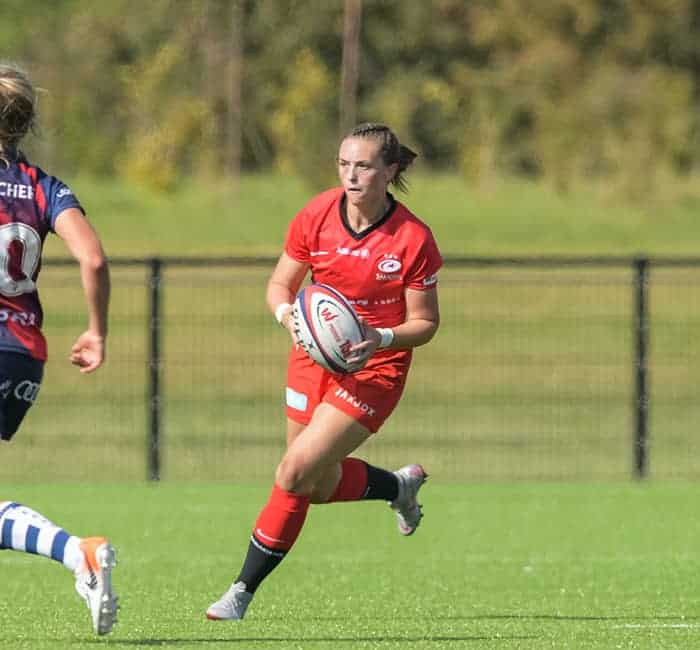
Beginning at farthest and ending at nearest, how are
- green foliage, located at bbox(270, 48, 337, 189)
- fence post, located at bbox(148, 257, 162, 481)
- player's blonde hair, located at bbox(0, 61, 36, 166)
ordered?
green foliage, located at bbox(270, 48, 337, 189)
fence post, located at bbox(148, 257, 162, 481)
player's blonde hair, located at bbox(0, 61, 36, 166)

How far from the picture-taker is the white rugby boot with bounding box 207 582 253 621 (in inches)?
286

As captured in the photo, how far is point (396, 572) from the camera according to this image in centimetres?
927

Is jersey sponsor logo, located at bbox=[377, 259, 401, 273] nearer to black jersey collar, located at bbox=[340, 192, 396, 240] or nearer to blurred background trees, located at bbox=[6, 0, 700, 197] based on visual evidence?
black jersey collar, located at bbox=[340, 192, 396, 240]

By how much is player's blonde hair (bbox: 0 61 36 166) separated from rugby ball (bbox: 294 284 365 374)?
1.34 m

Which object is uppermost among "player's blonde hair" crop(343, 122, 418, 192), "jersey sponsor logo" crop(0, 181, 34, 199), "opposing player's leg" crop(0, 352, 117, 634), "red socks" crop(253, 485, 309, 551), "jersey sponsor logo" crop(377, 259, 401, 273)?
"player's blonde hair" crop(343, 122, 418, 192)

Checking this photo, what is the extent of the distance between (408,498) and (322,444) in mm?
1250

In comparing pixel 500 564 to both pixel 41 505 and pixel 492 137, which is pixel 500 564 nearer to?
pixel 41 505

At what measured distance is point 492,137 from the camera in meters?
25.3

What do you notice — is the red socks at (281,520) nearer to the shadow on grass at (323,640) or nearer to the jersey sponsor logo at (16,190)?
the shadow on grass at (323,640)

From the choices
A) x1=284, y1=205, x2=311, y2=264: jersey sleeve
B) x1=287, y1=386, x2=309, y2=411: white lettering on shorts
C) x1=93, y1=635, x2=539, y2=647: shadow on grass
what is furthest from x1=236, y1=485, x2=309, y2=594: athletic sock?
x1=284, y1=205, x2=311, y2=264: jersey sleeve

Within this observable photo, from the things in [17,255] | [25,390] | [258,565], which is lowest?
[258,565]

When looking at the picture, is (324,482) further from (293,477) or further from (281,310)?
(281,310)

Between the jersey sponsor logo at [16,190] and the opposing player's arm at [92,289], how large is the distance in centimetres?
20

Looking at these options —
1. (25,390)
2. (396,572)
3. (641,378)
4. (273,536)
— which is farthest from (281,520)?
(641,378)
